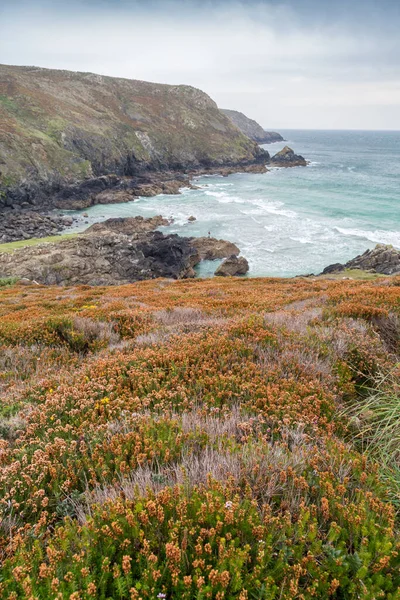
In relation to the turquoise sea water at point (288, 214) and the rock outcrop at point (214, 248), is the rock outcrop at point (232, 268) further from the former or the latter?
the rock outcrop at point (214, 248)

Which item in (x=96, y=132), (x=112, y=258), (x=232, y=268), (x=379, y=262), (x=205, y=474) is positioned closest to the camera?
(x=205, y=474)

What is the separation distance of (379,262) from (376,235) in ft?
59.2

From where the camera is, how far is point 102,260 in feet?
117

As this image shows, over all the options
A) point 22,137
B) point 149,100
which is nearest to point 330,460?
point 22,137

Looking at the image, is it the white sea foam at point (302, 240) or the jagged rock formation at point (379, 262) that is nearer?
the jagged rock formation at point (379, 262)

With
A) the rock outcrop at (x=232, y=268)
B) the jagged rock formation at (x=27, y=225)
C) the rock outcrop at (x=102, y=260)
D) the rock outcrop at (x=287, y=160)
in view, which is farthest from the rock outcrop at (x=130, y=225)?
the rock outcrop at (x=287, y=160)

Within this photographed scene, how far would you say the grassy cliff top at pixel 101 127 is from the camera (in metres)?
67.6

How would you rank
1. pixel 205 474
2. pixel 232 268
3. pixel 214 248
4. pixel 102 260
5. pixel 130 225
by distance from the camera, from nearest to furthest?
pixel 205 474 < pixel 102 260 < pixel 232 268 < pixel 214 248 < pixel 130 225

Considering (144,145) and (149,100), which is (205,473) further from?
(149,100)

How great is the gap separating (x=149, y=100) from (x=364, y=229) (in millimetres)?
101755

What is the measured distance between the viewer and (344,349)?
5.78 meters

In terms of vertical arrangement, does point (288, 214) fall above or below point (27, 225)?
below

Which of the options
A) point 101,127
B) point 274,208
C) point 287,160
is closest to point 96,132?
point 101,127

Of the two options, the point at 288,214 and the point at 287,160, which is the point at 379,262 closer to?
the point at 288,214
